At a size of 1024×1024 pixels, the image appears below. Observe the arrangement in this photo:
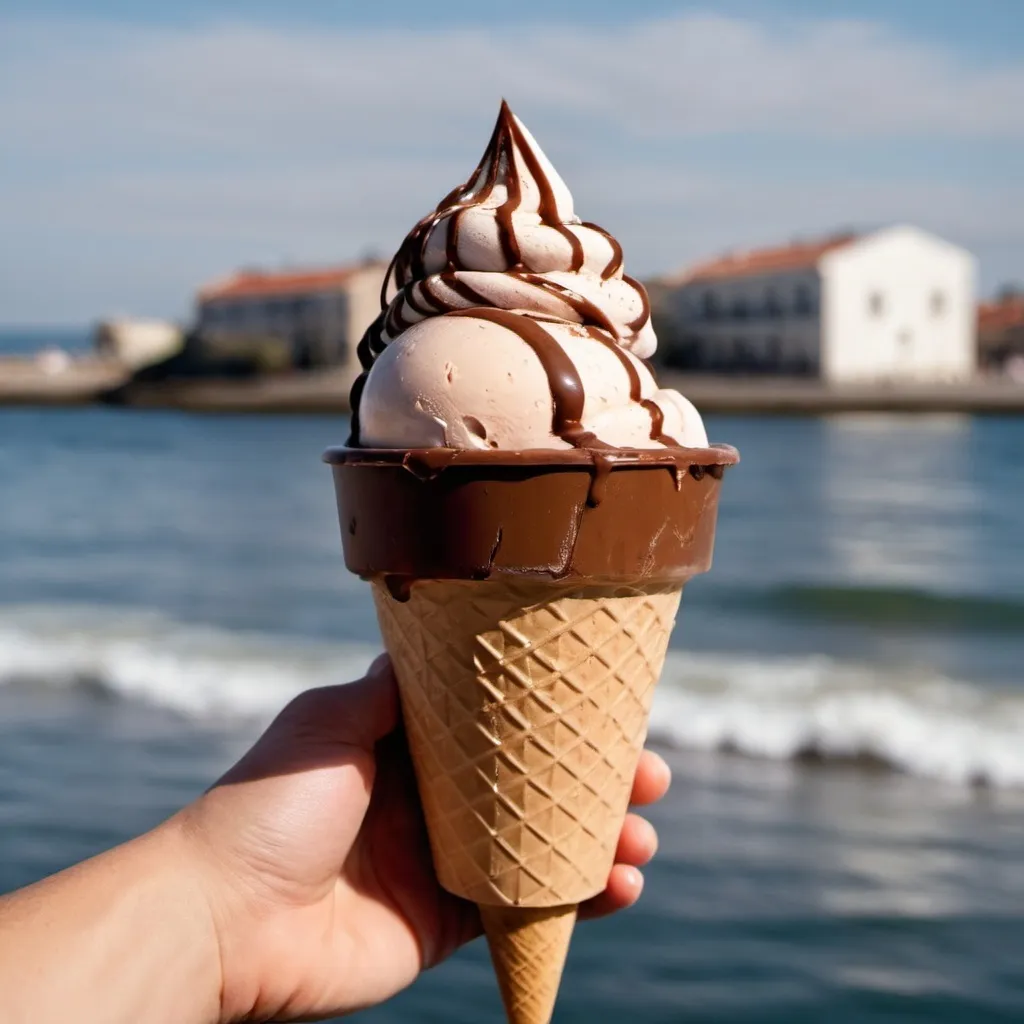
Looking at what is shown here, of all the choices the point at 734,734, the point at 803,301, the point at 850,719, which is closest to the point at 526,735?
the point at 734,734

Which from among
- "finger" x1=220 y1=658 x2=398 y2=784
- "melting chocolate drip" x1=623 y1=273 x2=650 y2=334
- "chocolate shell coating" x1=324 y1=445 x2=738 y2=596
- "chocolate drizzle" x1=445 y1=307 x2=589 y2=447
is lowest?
"finger" x1=220 y1=658 x2=398 y2=784

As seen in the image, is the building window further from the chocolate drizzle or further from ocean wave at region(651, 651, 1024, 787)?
the chocolate drizzle

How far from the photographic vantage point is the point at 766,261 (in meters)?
53.9

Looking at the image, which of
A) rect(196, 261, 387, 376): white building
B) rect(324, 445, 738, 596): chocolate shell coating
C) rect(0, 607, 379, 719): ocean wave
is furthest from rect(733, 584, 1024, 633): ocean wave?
rect(196, 261, 387, 376): white building

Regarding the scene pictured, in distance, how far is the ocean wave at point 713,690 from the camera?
7125 millimetres

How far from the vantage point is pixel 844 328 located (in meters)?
51.4

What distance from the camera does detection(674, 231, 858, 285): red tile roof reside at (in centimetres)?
5206

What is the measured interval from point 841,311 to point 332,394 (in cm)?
2020

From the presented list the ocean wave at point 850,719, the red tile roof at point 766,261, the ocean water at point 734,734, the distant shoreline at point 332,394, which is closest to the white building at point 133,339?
the distant shoreline at point 332,394

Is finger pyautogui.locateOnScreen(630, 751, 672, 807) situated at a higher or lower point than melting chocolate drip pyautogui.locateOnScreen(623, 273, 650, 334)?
lower

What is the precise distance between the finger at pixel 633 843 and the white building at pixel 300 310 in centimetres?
5419

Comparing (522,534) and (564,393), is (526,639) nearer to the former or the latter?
(522,534)

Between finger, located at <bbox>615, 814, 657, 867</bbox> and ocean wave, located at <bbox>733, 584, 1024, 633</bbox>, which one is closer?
finger, located at <bbox>615, 814, 657, 867</bbox>

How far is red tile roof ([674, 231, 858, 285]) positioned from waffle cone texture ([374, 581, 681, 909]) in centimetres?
5037
